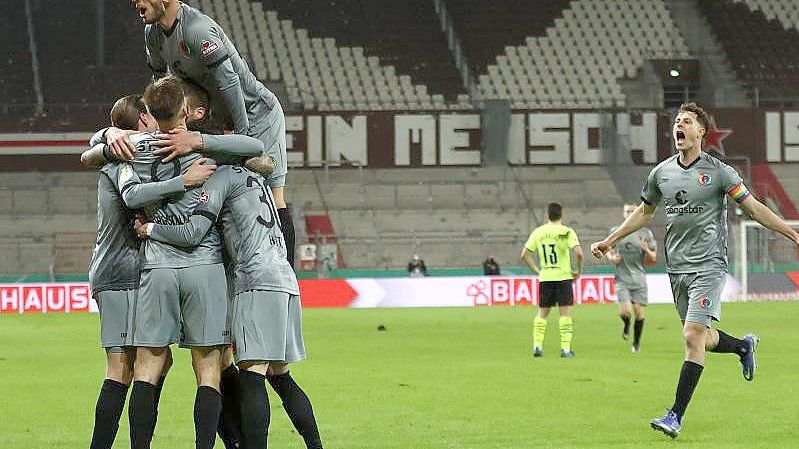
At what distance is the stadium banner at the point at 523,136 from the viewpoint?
38.7 metres

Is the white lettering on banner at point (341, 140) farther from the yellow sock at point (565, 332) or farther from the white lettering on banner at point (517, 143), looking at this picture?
the yellow sock at point (565, 332)

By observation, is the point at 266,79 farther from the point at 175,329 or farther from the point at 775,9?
the point at 175,329

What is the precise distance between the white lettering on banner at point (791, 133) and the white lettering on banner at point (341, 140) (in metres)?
13.0

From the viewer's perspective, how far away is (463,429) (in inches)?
371

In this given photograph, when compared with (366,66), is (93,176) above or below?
below

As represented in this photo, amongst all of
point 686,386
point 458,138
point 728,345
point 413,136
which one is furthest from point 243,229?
point 458,138

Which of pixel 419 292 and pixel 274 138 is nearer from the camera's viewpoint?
pixel 274 138

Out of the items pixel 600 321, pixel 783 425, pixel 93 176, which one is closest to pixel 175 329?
pixel 783 425

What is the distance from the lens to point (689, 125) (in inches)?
371

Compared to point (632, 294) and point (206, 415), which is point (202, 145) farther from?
point (632, 294)

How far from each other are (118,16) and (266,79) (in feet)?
18.9

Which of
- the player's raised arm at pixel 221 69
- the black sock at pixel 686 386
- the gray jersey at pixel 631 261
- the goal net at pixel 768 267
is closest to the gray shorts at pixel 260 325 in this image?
the player's raised arm at pixel 221 69

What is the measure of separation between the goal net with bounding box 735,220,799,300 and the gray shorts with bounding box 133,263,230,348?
2855 centimetres

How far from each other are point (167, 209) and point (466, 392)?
626 cm
